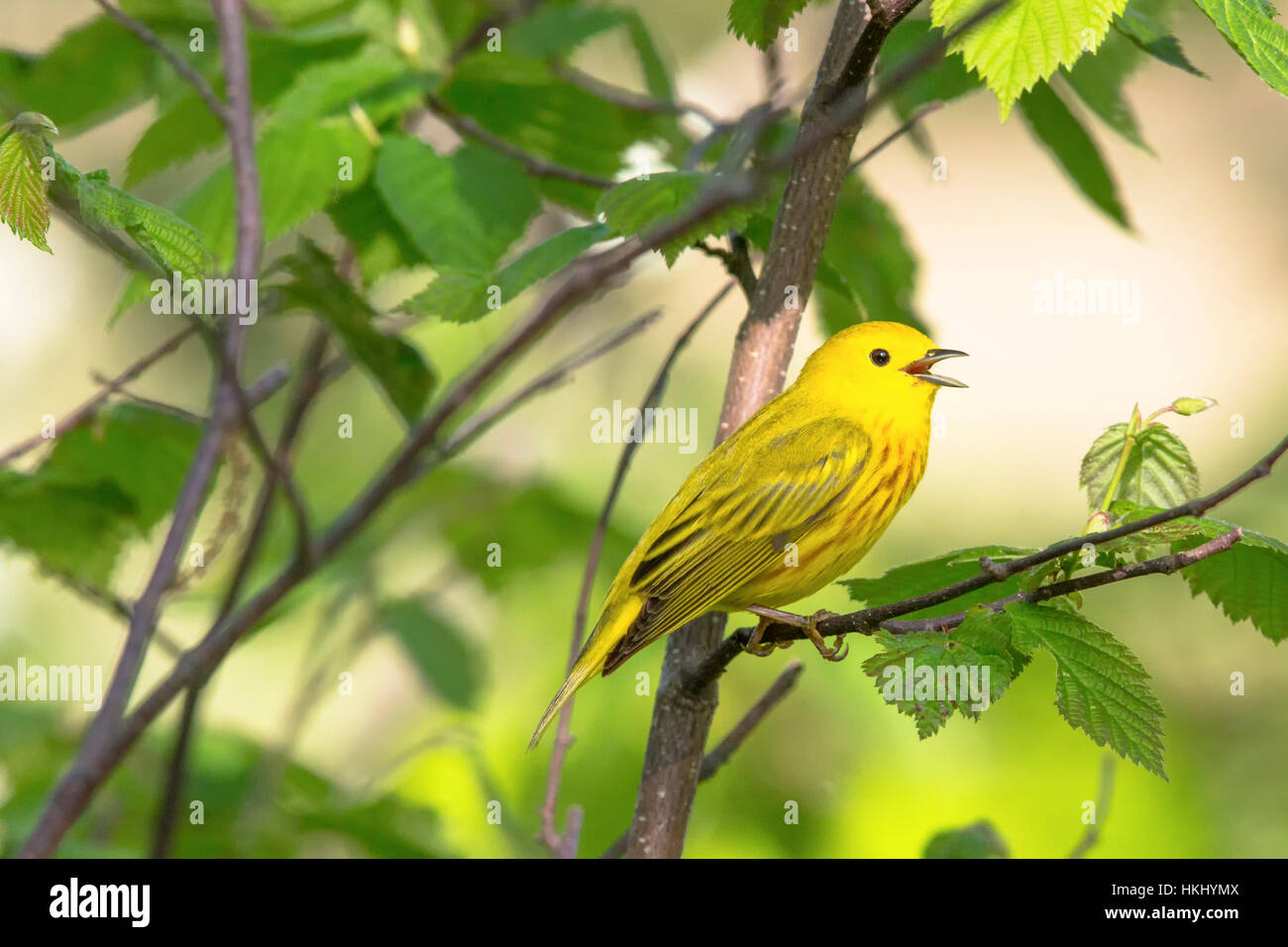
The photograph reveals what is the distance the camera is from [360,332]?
1.68 metres

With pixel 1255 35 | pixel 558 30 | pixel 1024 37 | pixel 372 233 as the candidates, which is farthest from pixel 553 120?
pixel 1255 35

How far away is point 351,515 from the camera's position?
107cm

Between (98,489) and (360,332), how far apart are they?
2.18ft

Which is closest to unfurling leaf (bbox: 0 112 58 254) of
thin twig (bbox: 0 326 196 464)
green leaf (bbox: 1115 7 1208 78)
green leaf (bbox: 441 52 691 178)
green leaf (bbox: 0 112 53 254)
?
green leaf (bbox: 0 112 53 254)

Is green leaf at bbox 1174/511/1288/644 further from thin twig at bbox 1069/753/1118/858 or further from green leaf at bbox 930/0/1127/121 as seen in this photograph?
thin twig at bbox 1069/753/1118/858

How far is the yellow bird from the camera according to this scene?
2013 mm

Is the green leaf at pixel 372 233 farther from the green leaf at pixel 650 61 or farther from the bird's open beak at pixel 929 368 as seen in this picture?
the bird's open beak at pixel 929 368

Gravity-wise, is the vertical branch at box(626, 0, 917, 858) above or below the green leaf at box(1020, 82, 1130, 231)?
below

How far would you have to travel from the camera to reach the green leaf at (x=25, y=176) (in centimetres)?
117

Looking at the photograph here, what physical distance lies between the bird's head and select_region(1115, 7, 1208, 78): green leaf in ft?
2.54

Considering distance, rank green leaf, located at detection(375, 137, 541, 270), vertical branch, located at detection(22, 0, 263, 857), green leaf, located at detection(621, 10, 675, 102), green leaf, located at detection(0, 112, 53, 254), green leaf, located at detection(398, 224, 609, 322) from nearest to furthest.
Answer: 1. vertical branch, located at detection(22, 0, 263, 857)
2. green leaf, located at detection(0, 112, 53, 254)
3. green leaf, located at detection(398, 224, 609, 322)
4. green leaf, located at detection(375, 137, 541, 270)
5. green leaf, located at detection(621, 10, 675, 102)

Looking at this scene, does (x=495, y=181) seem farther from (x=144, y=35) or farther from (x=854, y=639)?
(x=854, y=639)

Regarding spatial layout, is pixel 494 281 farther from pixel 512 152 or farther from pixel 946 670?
pixel 946 670
